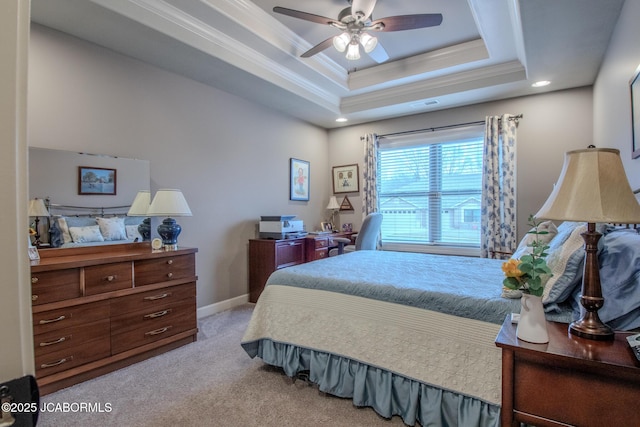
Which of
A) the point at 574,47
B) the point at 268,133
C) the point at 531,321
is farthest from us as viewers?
the point at 268,133

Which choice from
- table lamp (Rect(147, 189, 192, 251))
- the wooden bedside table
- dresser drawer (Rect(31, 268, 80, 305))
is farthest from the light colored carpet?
table lamp (Rect(147, 189, 192, 251))

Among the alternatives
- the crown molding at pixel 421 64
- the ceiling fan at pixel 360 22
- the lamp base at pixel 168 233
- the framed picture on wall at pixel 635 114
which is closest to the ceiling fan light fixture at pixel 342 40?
the ceiling fan at pixel 360 22

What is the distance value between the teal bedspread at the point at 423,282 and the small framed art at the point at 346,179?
2517 millimetres

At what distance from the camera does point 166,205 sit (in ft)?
8.95

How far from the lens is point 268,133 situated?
4.37 metres

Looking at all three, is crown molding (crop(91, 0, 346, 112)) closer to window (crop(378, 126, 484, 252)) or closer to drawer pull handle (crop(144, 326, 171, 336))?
window (crop(378, 126, 484, 252))

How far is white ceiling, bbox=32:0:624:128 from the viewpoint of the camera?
236 cm

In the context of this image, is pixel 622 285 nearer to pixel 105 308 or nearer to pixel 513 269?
pixel 513 269

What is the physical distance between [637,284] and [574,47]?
2.41 meters

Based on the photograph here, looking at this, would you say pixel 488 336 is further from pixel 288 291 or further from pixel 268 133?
pixel 268 133

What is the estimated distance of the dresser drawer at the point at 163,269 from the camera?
2.53m

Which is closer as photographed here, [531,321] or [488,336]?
[531,321]

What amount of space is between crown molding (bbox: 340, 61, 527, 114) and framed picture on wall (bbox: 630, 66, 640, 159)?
1679mm

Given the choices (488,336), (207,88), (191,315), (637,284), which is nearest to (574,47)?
(637,284)
